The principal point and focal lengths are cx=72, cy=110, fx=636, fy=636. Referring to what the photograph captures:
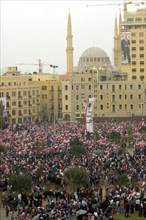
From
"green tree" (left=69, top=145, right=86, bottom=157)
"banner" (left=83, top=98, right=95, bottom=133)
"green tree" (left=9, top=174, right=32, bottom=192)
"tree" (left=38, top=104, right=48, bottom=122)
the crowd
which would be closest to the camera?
the crowd

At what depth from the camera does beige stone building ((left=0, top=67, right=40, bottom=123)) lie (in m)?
74.2

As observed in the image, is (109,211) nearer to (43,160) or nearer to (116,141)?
(43,160)

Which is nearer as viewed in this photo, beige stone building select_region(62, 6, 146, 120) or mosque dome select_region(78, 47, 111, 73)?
beige stone building select_region(62, 6, 146, 120)

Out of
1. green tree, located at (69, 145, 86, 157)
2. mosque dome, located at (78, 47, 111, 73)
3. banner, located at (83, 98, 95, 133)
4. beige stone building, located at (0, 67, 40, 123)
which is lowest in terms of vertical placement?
green tree, located at (69, 145, 86, 157)

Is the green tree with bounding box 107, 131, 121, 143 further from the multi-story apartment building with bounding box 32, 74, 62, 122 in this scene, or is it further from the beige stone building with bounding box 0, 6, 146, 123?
the multi-story apartment building with bounding box 32, 74, 62, 122

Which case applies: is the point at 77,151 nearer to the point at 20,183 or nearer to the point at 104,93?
the point at 20,183

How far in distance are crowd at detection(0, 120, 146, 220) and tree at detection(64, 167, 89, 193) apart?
52 cm

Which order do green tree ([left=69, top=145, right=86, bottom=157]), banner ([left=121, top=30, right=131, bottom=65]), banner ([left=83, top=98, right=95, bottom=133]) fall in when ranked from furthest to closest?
banner ([left=121, top=30, right=131, bottom=65]), banner ([left=83, top=98, right=95, bottom=133]), green tree ([left=69, top=145, right=86, bottom=157])

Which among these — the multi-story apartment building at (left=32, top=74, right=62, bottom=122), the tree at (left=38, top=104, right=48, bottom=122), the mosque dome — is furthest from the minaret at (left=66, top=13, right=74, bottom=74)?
the tree at (left=38, top=104, right=48, bottom=122)

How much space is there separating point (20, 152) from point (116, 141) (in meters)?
9.40

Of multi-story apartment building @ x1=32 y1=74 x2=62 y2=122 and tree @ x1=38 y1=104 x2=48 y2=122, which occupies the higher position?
multi-story apartment building @ x1=32 y1=74 x2=62 y2=122

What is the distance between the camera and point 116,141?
45.3 meters

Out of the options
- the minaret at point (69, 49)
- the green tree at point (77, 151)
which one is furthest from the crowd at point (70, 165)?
the minaret at point (69, 49)

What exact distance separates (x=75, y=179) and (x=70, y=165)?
5881mm
